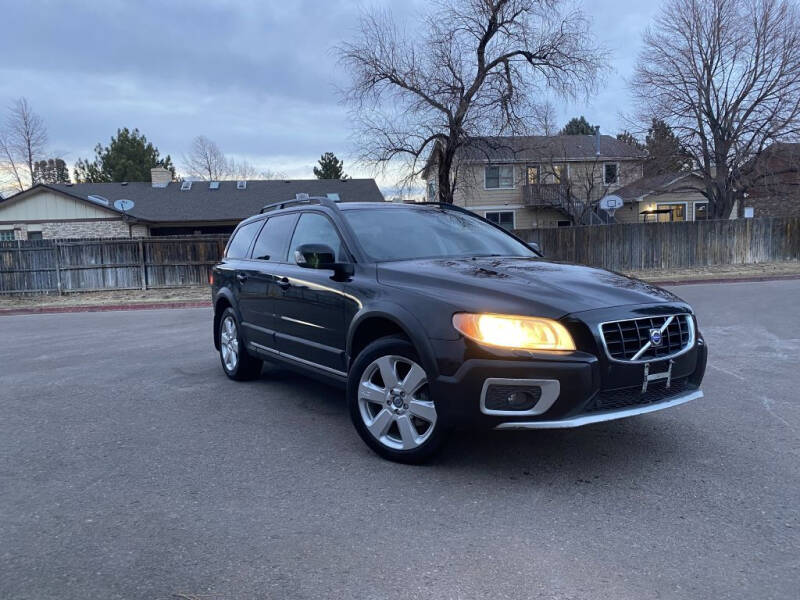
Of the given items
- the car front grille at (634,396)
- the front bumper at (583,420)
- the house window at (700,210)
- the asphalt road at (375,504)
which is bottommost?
the asphalt road at (375,504)

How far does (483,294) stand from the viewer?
12.4ft

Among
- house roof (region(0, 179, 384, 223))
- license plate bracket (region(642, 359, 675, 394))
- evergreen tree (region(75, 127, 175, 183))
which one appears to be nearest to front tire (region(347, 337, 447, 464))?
license plate bracket (region(642, 359, 675, 394))

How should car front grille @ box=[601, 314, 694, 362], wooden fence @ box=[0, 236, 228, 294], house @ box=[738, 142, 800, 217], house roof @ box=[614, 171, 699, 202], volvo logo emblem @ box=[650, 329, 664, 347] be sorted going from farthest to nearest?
1. house roof @ box=[614, 171, 699, 202]
2. house @ box=[738, 142, 800, 217]
3. wooden fence @ box=[0, 236, 228, 294]
4. volvo logo emblem @ box=[650, 329, 664, 347]
5. car front grille @ box=[601, 314, 694, 362]

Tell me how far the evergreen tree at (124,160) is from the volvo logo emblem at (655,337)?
54281mm

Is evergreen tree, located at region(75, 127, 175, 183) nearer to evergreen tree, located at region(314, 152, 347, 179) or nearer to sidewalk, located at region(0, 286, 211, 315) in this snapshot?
evergreen tree, located at region(314, 152, 347, 179)

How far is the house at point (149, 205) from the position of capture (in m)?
32.7

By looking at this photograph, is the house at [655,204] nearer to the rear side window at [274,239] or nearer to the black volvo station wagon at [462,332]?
the rear side window at [274,239]

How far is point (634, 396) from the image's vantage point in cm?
376

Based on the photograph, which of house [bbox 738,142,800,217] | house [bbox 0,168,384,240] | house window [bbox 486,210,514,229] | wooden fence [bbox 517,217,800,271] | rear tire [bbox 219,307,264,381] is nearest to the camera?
rear tire [bbox 219,307,264,381]

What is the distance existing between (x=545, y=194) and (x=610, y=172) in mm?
4502

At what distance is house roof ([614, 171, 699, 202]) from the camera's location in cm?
3344

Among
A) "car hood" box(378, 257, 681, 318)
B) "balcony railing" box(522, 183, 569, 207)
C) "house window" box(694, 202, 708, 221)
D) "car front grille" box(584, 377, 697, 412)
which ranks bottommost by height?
"car front grille" box(584, 377, 697, 412)

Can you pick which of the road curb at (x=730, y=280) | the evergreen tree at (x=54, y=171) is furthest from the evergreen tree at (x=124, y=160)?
the road curb at (x=730, y=280)

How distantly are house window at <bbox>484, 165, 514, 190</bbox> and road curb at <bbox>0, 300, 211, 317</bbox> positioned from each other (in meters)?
22.7
